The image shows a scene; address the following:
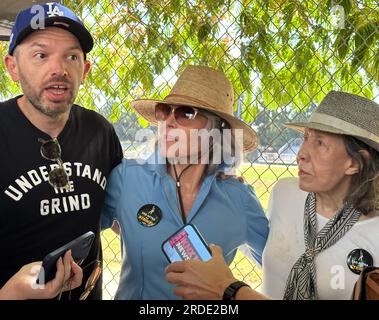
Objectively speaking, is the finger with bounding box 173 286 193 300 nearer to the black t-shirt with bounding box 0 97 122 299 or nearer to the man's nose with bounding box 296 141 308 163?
the black t-shirt with bounding box 0 97 122 299

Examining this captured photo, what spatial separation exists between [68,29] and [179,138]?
19.5 inches

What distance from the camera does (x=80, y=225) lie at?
1392 millimetres

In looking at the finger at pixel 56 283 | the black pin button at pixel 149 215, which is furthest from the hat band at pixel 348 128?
the finger at pixel 56 283

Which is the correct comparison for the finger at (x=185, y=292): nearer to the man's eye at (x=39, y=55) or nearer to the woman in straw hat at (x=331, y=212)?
the woman in straw hat at (x=331, y=212)

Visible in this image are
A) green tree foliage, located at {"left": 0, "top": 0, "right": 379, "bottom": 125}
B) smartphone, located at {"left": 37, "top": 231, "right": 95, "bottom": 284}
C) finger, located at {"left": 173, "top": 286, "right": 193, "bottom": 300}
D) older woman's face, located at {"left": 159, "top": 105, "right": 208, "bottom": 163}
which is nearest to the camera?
smartphone, located at {"left": 37, "top": 231, "right": 95, "bottom": 284}

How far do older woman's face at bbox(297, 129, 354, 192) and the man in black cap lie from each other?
684 millimetres

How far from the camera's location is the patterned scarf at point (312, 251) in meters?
1.31

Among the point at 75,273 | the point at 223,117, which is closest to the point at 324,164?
the point at 223,117

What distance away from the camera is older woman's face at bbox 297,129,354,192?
4.46 ft

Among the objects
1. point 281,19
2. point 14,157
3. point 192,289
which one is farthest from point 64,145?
point 281,19

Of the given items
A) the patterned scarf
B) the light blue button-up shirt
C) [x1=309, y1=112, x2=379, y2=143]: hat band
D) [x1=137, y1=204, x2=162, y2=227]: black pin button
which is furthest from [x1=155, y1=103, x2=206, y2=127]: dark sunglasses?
the patterned scarf

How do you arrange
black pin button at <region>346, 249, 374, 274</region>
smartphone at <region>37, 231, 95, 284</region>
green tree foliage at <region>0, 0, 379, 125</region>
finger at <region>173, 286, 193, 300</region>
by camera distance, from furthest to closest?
green tree foliage at <region>0, 0, 379, 125</region>, black pin button at <region>346, 249, 374, 274</region>, finger at <region>173, 286, 193, 300</region>, smartphone at <region>37, 231, 95, 284</region>

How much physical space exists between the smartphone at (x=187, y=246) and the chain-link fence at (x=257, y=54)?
67cm
